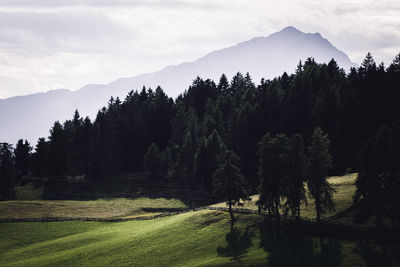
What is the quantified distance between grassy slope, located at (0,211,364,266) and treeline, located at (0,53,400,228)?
10.6 metres

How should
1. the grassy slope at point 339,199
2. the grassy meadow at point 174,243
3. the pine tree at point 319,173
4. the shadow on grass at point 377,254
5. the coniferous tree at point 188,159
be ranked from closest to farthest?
the shadow on grass at point 377,254 < the grassy meadow at point 174,243 < the pine tree at point 319,173 < the grassy slope at point 339,199 < the coniferous tree at point 188,159

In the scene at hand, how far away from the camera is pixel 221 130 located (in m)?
115

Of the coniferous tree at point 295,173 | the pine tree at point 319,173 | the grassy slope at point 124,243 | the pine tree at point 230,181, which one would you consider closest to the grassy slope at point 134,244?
the grassy slope at point 124,243

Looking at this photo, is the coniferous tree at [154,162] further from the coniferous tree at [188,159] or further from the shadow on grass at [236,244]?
the shadow on grass at [236,244]

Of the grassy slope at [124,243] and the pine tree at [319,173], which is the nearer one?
the pine tree at [319,173]

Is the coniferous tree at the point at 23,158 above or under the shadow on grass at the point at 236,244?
above

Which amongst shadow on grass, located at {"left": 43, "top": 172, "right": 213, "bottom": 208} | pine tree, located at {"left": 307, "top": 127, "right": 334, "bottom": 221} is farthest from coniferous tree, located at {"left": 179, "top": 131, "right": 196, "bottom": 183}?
pine tree, located at {"left": 307, "top": 127, "right": 334, "bottom": 221}

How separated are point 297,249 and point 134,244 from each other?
24873 millimetres

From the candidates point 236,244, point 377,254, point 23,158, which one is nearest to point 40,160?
point 23,158

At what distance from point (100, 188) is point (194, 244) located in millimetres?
63610

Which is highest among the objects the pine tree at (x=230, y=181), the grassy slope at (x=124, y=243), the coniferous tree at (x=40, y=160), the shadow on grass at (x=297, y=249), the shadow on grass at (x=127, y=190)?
the coniferous tree at (x=40, y=160)

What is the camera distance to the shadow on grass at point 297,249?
40.8m

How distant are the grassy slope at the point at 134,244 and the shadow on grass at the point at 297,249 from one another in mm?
1010

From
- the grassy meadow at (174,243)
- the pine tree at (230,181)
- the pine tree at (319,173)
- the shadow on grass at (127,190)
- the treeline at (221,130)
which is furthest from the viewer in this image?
the shadow on grass at (127,190)
